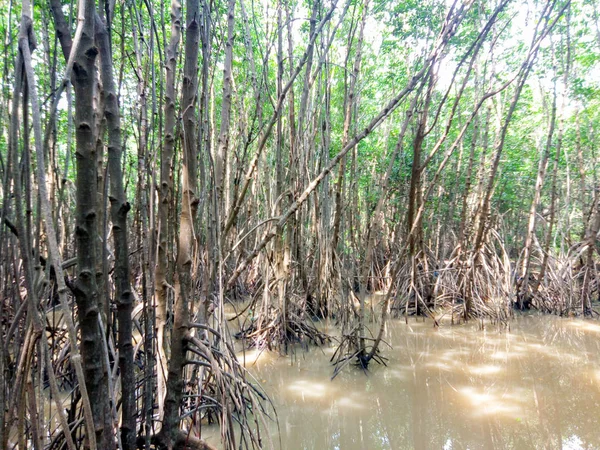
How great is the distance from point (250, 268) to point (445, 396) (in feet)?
13.3

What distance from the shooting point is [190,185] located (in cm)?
140

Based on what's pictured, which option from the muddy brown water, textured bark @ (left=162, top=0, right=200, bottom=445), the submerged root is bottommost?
the muddy brown water

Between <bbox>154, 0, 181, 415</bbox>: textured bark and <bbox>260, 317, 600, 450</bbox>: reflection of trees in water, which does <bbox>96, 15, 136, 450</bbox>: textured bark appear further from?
<bbox>260, 317, 600, 450</bbox>: reflection of trees in water

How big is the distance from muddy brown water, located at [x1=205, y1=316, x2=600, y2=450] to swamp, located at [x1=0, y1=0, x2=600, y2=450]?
2 centimetres

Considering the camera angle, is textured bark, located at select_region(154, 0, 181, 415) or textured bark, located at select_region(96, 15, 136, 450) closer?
textured bark, located at select_region(96, 15, 136, 450)

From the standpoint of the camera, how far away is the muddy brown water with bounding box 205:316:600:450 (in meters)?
2.34

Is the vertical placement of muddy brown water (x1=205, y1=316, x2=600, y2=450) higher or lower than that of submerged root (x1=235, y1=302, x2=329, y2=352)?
lower

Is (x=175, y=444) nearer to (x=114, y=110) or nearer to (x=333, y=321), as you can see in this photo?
(x=114, y=110)

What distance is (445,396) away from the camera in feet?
9.47

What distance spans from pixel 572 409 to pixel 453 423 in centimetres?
101

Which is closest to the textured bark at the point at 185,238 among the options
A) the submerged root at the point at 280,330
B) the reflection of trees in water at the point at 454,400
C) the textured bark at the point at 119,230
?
the textured bark at the point at 119,230

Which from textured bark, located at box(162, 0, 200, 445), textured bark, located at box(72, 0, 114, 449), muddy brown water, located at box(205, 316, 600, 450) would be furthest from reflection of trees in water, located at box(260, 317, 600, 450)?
textured bark, located at box(72, 0, 114, 449)

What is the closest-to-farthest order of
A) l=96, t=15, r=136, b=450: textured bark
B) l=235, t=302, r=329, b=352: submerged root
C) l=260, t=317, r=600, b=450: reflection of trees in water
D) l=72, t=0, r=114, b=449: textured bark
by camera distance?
1. l=72, t=0, r=114, b=449: textured bark
2. l=96, t=15, r=136, b=450: textured bark
3. l=260, t=317, r=600, b=450: reflection of trees in water
4. l=235, t=302, r=329, b=352: submerged root

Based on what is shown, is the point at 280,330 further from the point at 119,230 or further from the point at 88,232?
the point at 88,232
